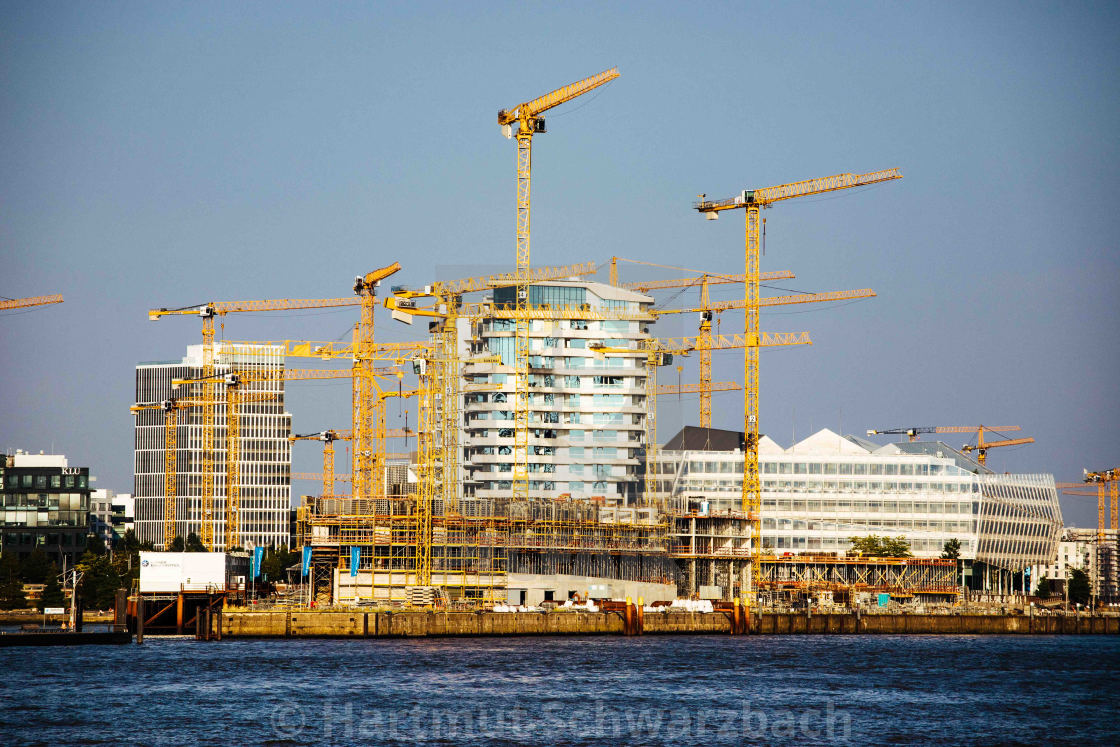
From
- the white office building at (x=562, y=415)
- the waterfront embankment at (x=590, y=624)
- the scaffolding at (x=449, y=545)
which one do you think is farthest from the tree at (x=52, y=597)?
the white office building at (x=562, y=415)

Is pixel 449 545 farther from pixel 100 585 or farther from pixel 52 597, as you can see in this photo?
pixel 52 597

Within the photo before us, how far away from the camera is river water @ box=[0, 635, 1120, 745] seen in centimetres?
8312

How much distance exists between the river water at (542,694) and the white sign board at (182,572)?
16.6 ft

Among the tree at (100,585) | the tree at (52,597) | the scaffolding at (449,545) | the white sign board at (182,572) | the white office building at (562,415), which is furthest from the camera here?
the white office building at (562,415)

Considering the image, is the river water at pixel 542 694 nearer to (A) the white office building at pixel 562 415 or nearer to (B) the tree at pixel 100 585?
(B) the tree at pixel 100 585

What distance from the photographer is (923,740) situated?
83.4 meters

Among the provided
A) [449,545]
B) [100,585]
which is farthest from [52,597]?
[449,545]

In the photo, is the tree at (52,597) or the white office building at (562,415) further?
the white office building at (562,415)

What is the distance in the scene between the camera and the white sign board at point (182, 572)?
139 metres

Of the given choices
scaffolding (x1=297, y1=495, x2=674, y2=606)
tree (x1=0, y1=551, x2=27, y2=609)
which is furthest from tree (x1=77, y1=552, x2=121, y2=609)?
scaffolding (x1=297, y1=495, x2=674, y2=606)

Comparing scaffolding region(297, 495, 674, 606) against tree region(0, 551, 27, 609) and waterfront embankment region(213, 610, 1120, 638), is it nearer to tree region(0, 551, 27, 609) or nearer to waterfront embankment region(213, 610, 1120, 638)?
waterfront embankment region(213, 610, 1120, 638)

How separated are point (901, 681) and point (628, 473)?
8425 cm

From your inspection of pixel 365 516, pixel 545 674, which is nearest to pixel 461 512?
pixel 365 516

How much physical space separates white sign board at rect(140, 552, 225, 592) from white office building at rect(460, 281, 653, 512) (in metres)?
54.1
